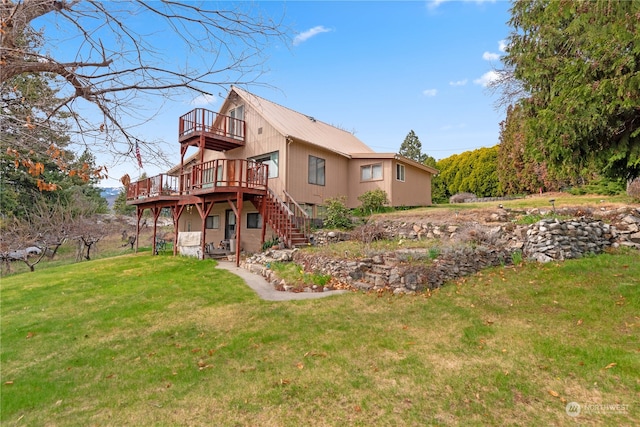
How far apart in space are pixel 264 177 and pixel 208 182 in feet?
7.78

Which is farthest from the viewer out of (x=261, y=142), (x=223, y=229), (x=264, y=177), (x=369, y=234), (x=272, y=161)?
(x=223, y=229)

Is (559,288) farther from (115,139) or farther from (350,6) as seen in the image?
(115,139)

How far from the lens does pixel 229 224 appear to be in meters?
16.6

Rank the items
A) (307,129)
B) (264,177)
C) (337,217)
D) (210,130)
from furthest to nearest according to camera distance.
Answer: (307,129) < (210,130) < (264,177) < (337,217)

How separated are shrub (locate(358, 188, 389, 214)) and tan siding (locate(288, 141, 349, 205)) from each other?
1.61 metres

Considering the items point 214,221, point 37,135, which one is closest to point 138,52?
point 37,135

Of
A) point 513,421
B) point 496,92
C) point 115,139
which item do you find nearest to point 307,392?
point 513,421

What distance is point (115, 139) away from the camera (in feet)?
11.4

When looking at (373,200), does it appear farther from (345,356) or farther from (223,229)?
(345,356)

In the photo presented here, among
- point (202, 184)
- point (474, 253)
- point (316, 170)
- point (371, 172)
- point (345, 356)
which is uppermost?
point (371, 172)

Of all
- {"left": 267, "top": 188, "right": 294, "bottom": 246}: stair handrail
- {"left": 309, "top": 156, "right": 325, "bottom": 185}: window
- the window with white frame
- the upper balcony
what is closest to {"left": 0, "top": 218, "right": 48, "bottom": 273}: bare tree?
the window with white frame

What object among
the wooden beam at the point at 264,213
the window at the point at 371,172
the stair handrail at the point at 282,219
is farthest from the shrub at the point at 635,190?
the wooden beam at the point at 264,213

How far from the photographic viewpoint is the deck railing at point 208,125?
14312mm

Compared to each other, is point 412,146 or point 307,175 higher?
point 412,146
